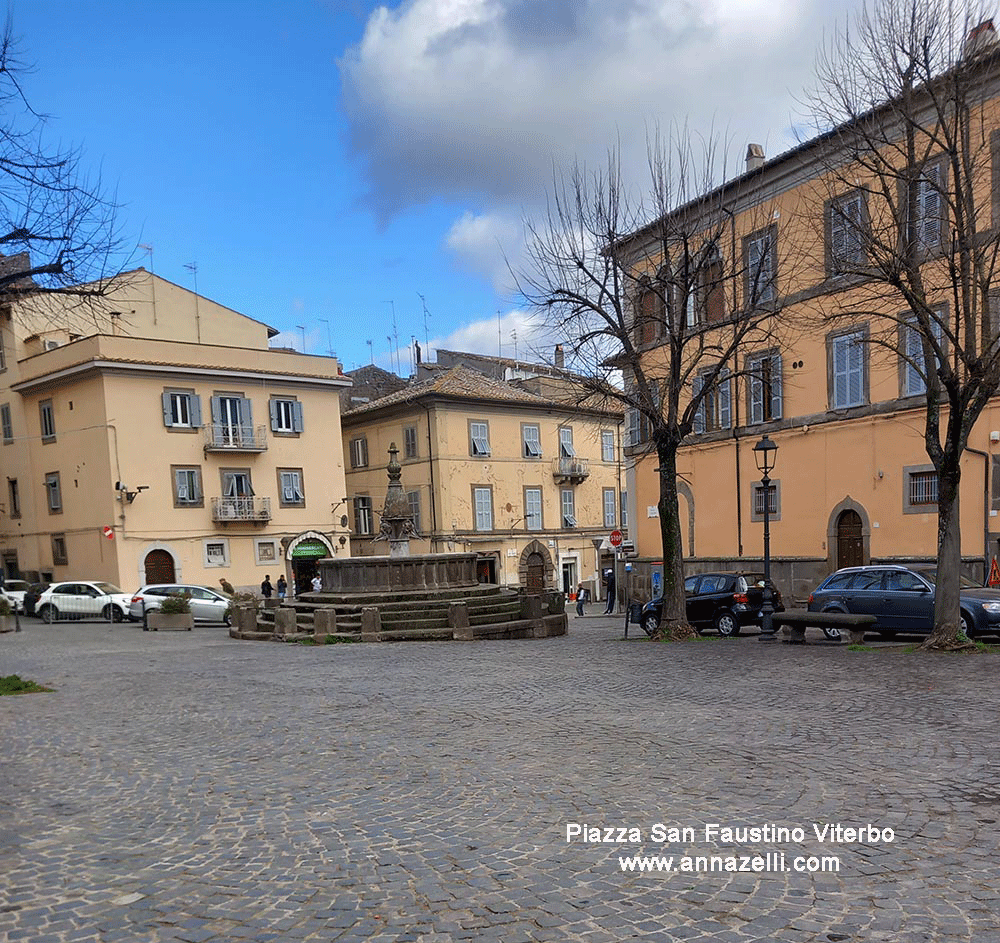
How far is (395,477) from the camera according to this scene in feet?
76.1

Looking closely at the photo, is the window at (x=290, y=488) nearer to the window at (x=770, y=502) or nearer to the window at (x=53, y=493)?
the window at (x=53, y=493)

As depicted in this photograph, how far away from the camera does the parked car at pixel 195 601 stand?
25.9 metres

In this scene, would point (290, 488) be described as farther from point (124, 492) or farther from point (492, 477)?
point (492, 477)

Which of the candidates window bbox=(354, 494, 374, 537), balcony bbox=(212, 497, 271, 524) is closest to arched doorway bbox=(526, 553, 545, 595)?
window bbox=(354, 494, 374, 537)

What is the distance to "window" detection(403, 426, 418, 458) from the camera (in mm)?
41969

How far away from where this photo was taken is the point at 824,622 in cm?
1392

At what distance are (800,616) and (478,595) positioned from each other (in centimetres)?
837

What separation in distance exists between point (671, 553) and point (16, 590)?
28578 mm

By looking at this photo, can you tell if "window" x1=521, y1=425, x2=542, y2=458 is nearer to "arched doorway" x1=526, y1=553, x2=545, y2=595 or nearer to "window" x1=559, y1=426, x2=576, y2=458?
"window" x1=559, y1=426, x2=576, y2=458

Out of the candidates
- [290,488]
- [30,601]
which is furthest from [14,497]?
[290,488]

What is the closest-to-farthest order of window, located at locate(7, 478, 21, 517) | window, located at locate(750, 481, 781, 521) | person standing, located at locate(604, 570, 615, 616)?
window, located at locate(750, 481, 781, 521), person standing, located at locate(604, 570, 615, 616), window, located at locate(7, 478, 21, 517)

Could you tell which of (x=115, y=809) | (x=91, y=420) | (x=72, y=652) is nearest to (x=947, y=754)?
(x=115, y=809)

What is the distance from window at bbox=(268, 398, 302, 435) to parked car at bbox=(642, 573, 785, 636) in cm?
2310

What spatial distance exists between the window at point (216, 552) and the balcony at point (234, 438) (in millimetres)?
3945
